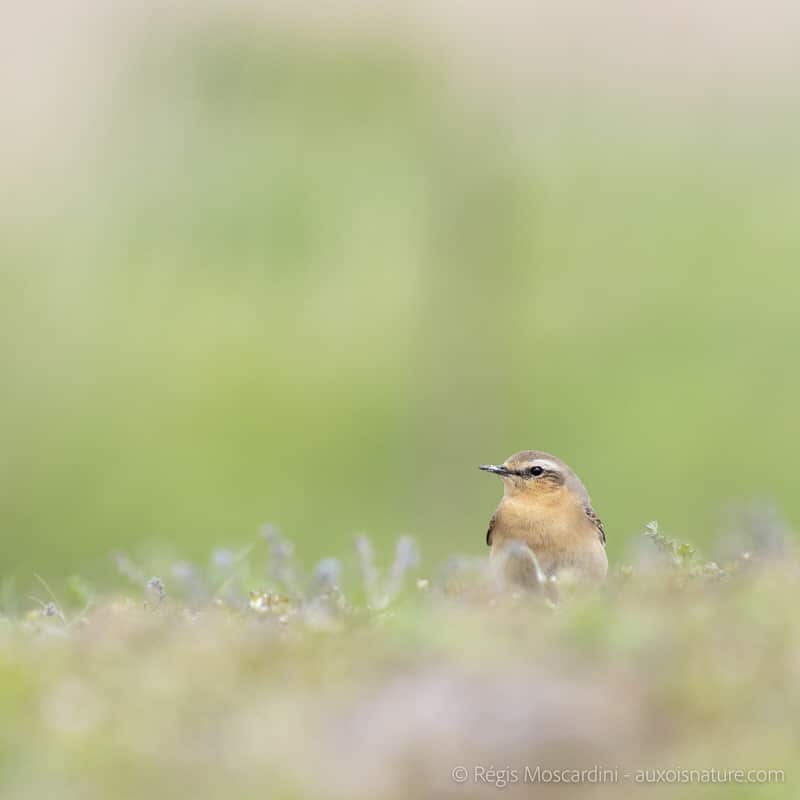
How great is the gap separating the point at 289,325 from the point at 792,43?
1139 cm

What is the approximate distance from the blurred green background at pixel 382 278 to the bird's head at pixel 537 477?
36.8 feet

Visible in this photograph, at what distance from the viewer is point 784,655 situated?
6094mm

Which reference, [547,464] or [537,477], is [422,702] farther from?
[547,464]

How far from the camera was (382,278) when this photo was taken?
1112 inches

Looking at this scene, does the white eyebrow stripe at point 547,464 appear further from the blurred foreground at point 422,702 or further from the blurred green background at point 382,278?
the blurred green background at point 382,278

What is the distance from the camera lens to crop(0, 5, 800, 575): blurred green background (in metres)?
24.5

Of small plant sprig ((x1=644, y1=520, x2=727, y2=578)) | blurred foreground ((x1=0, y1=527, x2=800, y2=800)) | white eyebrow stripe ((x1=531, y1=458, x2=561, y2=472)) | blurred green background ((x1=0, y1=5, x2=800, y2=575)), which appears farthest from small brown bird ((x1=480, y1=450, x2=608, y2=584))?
blurred green background ((x1=0, y1=5, x2=800, y2=575))

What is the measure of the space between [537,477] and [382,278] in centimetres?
1718

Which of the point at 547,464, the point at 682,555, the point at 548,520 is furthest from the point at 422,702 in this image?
the point at 547,464

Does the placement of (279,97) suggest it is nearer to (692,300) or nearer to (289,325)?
(289,325)

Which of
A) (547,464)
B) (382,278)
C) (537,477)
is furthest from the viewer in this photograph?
(382,278)

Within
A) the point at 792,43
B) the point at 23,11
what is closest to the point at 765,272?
the point at 792,43

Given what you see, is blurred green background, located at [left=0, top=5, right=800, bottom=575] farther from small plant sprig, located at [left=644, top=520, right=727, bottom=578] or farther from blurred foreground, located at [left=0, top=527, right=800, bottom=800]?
blurred foreground, located at [left=0, top=527, right=800, bottom=800]

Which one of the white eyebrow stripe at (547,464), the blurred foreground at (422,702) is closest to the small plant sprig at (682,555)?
the blurred foreground at (422,702)
